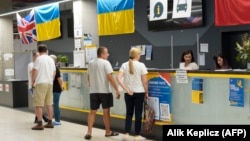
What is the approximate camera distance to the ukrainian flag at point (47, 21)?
10891 millimetres

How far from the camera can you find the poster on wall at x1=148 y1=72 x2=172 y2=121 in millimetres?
6199

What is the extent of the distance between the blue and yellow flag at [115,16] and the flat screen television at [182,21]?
88cm

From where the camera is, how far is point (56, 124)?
7.90 m

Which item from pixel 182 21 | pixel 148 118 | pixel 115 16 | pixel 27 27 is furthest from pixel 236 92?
pixel 27 27

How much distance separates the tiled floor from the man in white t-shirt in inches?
12.7

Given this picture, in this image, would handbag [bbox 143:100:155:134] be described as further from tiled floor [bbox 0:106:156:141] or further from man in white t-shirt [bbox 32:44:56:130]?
man in white t-shirt [bbox 32:44:56:130]

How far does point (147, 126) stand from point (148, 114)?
0.63 feet

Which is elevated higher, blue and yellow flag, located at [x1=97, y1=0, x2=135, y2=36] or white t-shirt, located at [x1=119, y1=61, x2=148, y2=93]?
blue and yellow flag, located at [x1=97, y1=0, x2=135, y2=36]

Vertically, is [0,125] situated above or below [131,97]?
below

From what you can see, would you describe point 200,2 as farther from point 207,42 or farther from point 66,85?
point 66,85

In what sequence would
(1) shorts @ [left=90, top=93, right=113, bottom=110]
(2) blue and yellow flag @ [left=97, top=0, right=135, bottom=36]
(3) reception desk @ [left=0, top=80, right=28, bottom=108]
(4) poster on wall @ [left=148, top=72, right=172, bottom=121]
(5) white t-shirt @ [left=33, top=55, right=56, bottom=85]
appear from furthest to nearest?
(3) reception desk @ [left=0, top=80, right=28, bottom=108]
(2) blue and yellow flag @ [left=97, top=0, right=135, bottom=36]
(5) white t-shirt @ [left=33, top=55, right=56, bottom=85]
(1) shorts @ [left=90, top=93, right=113, bottom=110]
(4) poster on wall @ [left=148, top=72, right=172, bottom=121]

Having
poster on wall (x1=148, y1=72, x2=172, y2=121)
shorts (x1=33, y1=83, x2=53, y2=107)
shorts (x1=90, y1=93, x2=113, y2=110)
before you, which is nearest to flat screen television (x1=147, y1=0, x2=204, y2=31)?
poster on wall (x1=148, y1=72, x2=172, y2=121)

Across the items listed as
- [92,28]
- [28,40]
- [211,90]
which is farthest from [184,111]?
[28,40]

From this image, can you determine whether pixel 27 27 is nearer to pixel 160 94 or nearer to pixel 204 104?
pixel 160 94
